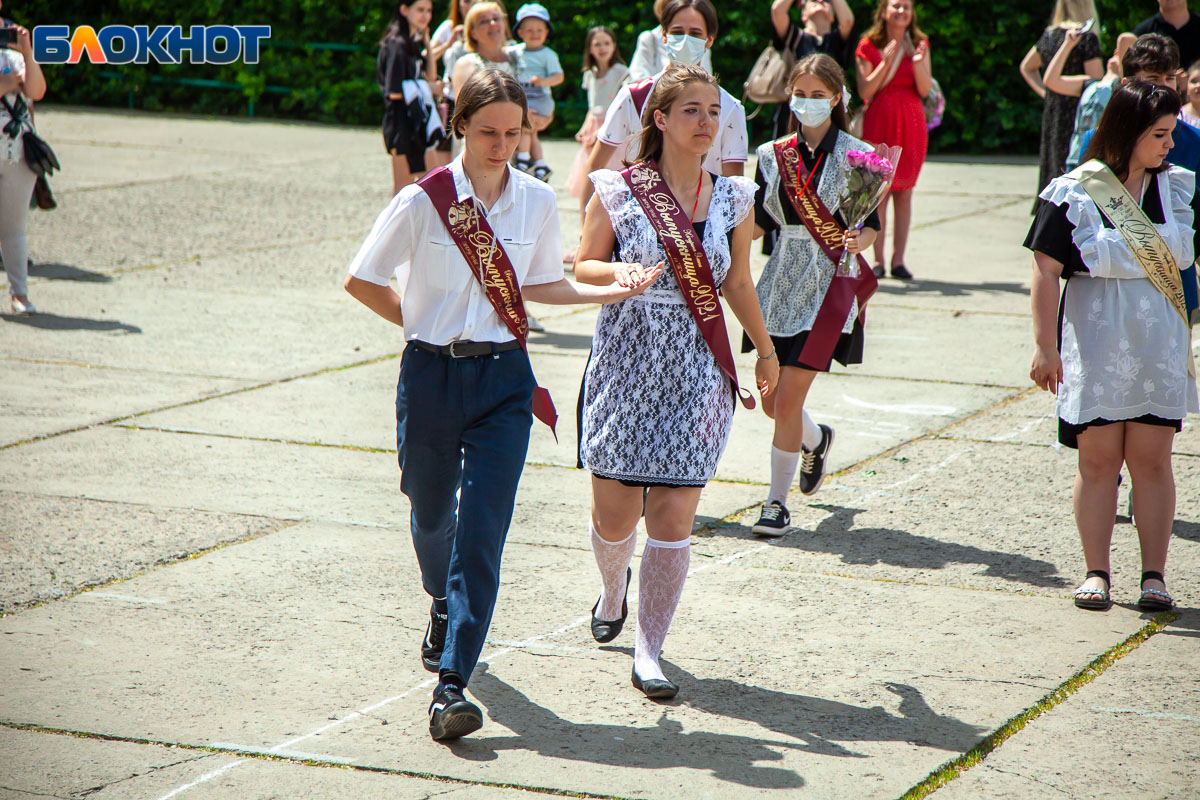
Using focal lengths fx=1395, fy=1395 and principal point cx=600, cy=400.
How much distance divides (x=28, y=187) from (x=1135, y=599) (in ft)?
24.2

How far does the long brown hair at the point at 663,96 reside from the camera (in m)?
4.09

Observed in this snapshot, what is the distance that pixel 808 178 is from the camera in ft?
18.2

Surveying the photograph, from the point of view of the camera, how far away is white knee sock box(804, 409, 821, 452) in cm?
582

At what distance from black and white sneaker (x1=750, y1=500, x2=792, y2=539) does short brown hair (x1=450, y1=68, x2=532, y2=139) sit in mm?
2124

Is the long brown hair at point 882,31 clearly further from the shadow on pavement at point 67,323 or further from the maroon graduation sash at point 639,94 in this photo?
the shadow on pavement at point 67,323

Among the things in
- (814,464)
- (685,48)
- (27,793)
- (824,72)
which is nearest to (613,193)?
(824,72)

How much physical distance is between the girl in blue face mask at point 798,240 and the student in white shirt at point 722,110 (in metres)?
0.30

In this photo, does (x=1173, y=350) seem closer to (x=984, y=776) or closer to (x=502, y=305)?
(x=984, y=776)

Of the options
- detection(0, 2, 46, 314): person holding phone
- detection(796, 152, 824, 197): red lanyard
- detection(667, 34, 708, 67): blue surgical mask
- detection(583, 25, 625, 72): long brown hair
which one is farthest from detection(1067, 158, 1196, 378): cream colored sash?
detection(583, 25, 625, 72): long brown hair

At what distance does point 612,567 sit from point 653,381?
2.03ft

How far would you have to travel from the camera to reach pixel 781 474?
556 centimetres

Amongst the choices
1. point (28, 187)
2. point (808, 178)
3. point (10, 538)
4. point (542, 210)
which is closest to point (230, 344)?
point (28, 187)

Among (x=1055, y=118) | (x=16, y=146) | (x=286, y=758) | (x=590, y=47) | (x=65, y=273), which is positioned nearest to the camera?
(x=286, y=758)

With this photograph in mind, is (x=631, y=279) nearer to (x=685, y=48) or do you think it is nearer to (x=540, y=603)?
(x=540, y=603)
